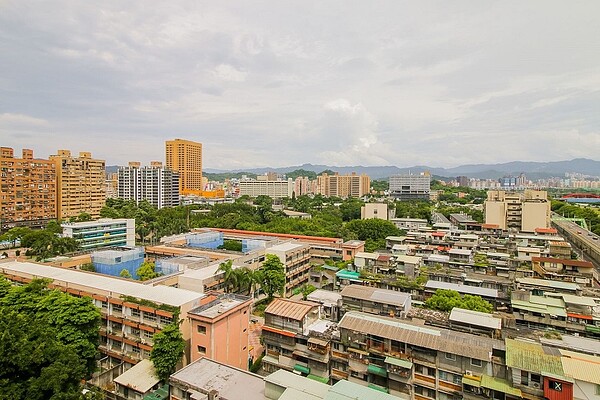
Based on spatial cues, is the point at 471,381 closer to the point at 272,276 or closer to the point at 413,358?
the point at 413,358

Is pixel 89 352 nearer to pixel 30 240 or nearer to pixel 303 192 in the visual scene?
pixel 30 240

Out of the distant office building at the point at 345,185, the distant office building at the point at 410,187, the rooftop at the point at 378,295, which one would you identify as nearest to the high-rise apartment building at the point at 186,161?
the distant office building at the point at 345,185

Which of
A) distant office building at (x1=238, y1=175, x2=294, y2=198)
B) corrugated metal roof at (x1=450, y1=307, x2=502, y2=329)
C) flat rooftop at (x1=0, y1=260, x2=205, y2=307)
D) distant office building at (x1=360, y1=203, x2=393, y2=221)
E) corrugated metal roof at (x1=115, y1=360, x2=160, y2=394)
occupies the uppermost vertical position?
distant office building at (x1=238, y1=175, x2=294, y2=198)

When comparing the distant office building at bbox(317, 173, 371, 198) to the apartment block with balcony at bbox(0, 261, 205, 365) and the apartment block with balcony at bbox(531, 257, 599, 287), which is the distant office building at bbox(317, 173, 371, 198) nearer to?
the apartment block with balcony at bbox(531, 257, 599, 287)

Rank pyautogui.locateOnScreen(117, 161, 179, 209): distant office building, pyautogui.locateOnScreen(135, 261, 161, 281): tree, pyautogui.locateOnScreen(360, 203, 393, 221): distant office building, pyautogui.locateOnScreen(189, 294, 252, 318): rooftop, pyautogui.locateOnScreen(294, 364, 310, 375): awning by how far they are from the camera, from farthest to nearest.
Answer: pyautogui.locateOnScreen(117, 161, 179, 209): distant office building
pyautogui.locateOnScreen(360, 203, 393, 221): distant office building
pyautogui.locateOnScreen(135, 261, 161, 281): tree
pyautogui.locateOnScreen(189, 294, 252, 318): rooftop
pyautogui.locateOnScreen(294, 364, 310, 375): awning

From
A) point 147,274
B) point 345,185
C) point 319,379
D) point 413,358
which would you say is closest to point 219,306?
point 319,379

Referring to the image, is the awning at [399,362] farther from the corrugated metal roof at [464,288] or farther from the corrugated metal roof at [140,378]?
the corrugated metal roof at [464,288]

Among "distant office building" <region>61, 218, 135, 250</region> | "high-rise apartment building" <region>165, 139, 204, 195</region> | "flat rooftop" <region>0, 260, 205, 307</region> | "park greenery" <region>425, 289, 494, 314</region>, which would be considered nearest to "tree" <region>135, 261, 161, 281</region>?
"flat rooftop" <region>0, 260, 205, 307</region>
